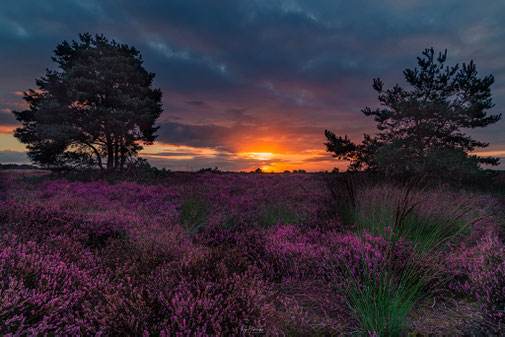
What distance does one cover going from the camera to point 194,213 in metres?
6.80

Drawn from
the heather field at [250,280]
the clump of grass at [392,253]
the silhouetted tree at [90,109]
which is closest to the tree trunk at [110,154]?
the silhouetted tree at [90,109]

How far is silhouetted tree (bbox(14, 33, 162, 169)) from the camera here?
16.7m

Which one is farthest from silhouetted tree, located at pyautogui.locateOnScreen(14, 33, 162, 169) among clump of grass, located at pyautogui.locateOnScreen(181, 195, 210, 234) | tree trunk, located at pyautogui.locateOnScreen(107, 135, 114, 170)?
clump of grass, located at pyautogui.locateOnScreen(181, 195, 210, 234)

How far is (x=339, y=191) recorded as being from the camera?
6324 mm

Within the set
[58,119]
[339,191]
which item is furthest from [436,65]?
[58,119]

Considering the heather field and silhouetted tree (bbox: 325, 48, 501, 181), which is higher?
silhouetted tree (bbox: 325, 48, 501, 181)

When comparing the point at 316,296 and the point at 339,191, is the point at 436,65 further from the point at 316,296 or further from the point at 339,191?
the point at 316,296

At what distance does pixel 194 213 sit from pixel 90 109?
15.3 meters

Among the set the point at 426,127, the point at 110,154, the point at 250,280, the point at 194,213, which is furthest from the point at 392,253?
the point at 110,154

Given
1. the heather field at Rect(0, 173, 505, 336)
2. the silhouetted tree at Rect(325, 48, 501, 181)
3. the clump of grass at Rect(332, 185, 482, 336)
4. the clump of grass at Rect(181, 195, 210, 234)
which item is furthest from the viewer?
the silhouetted tree at Rect(325, 48, 501, 181)

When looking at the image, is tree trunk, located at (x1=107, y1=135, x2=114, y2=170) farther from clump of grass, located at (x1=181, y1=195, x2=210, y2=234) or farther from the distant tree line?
clump of grass, located at (x1=181, y1=195, x2=210, y2=234)

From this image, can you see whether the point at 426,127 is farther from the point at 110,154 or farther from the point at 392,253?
the point at 110,154

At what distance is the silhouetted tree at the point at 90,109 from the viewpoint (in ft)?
54.7

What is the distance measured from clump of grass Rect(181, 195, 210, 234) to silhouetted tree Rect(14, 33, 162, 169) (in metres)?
12.0
